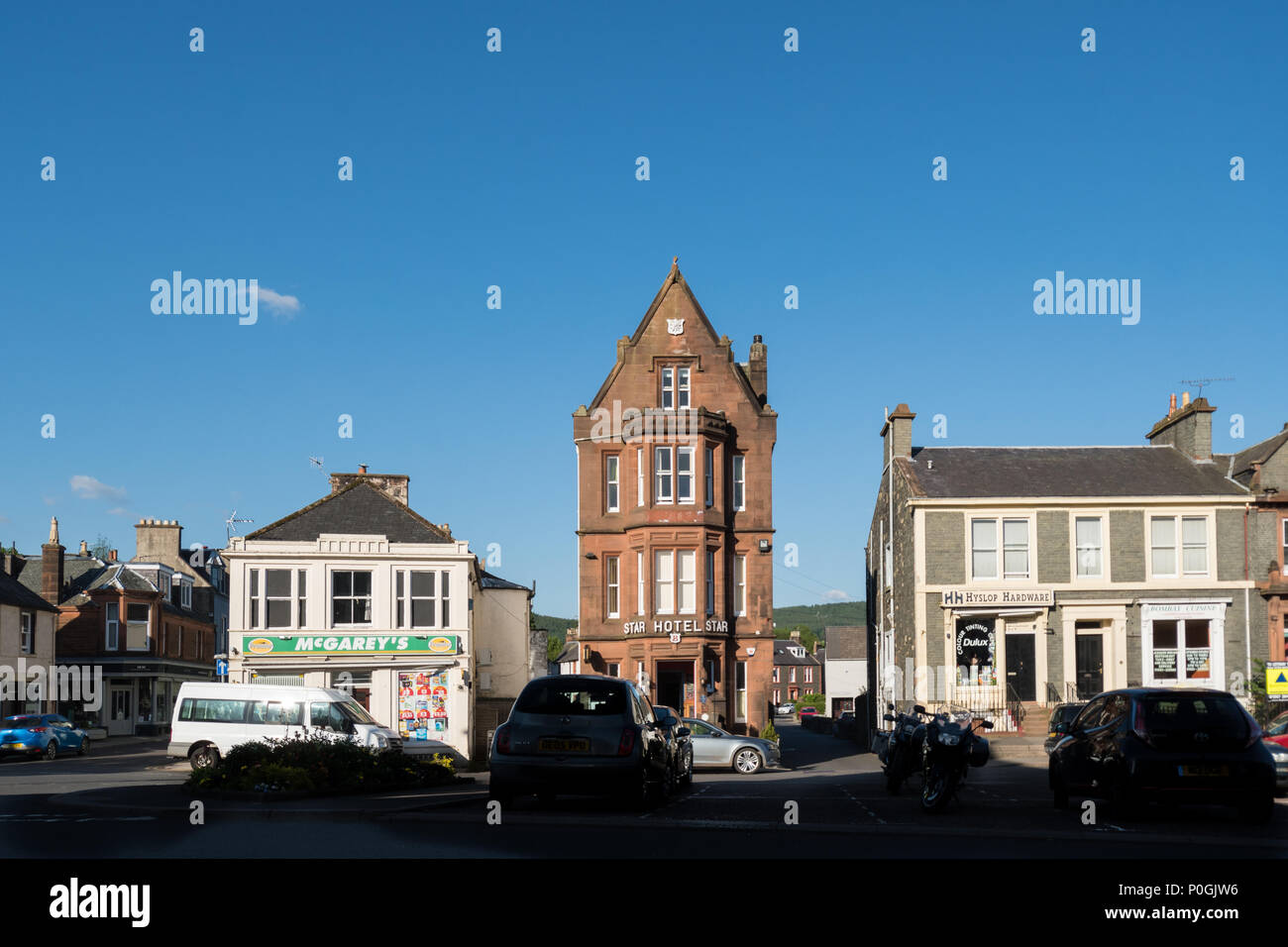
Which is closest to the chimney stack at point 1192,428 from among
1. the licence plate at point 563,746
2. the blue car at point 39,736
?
the licence plate at point 563,746

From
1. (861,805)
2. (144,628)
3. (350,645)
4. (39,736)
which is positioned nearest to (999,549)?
(350,645)

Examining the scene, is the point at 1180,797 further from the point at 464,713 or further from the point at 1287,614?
the point at 464,713

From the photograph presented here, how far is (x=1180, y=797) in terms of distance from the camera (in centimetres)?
1505

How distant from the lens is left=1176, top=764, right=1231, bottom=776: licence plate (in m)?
15.0

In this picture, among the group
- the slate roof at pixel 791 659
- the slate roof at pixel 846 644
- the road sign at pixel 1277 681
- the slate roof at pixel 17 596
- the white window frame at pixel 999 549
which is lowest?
the slate roof at pixel 791 659

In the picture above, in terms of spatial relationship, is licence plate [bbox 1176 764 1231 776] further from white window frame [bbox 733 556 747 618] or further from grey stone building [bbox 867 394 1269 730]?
white window frame [bbox 733 556 747 618]

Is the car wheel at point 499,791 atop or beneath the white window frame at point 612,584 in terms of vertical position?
beneath

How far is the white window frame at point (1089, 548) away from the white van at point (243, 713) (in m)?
21.7

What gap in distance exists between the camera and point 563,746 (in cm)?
1603

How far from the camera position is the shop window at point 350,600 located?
44688mm

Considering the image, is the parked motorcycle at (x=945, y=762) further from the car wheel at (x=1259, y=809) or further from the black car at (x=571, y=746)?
the black car at (x=571, y=746)

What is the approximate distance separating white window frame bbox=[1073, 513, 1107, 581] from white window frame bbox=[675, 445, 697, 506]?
12.2m
